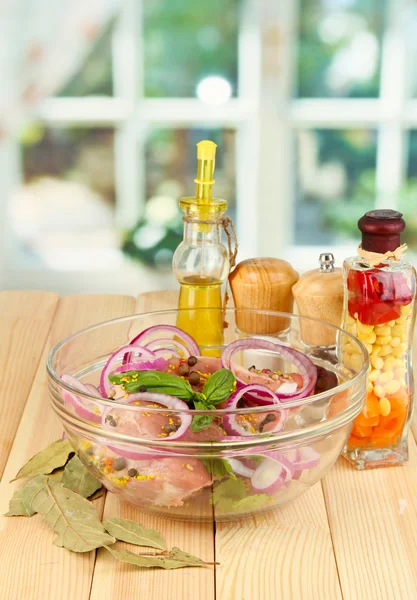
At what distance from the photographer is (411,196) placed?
3223 mm

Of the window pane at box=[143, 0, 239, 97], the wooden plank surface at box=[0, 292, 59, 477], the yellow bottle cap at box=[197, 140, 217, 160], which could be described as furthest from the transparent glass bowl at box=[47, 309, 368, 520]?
the window pane at box=[143, 0, 239, 97]

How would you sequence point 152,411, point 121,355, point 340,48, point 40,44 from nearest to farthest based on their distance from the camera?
point 152,411, point 121,355, point 40,44, point 340,48

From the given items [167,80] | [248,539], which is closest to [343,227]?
[167,80]

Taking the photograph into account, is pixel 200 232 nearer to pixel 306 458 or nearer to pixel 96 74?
pixel 306 458

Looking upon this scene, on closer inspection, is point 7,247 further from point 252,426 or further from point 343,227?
point 252,426

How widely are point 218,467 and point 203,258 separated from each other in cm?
49

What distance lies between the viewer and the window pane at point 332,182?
312 centimetres

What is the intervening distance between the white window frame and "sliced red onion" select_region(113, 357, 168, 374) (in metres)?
2.16

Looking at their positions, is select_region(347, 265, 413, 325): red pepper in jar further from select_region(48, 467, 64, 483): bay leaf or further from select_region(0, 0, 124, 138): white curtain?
select_region(0, 0, 124, 138): white curtain

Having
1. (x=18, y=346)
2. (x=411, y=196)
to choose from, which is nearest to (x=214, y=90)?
(x=411, y=196)

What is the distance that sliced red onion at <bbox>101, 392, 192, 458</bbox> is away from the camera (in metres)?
0.83

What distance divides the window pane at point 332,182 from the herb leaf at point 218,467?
2421mm

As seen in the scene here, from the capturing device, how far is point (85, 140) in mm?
3090

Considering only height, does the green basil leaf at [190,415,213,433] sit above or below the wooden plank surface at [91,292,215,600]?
above
